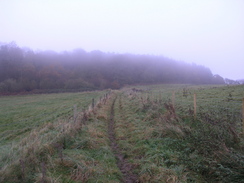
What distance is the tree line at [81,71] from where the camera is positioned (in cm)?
8075

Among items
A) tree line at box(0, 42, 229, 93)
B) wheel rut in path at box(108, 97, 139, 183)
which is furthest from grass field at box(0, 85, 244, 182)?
tree line at box(0, 42, 229, 93)

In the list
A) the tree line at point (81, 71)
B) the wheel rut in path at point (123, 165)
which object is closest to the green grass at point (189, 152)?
the wheel rut in path at point (123, 165)

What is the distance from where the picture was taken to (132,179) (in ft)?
14.4

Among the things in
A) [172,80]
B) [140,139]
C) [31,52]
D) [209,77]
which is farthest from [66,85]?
[209,77]

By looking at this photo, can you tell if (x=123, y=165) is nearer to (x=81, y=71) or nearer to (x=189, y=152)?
(x=189, y=152)

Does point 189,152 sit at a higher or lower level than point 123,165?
higher

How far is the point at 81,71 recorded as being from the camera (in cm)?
11181

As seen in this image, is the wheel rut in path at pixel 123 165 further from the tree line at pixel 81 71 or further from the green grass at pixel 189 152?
the tree line at pixel 81 71

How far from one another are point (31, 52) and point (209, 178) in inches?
4530

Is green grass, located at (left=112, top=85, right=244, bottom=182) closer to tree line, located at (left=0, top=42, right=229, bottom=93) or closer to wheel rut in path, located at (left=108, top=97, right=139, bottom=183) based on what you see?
wheel rut in path, located at (left=108, top=97, right=139, bottom=183)

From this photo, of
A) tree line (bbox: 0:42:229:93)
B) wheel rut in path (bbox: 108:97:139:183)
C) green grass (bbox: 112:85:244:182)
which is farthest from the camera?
tree line (bbox: 0:42:229:93)

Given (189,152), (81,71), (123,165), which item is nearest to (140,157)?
(123,165)

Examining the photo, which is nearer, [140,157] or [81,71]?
[140,157]

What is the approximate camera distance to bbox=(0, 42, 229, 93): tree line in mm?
80750
